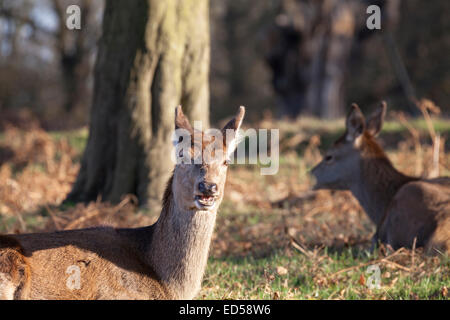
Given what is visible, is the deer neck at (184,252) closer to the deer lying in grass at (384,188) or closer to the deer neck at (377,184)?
the deer lying in grass at (384,188)

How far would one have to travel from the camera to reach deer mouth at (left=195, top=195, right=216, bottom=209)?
4.07m

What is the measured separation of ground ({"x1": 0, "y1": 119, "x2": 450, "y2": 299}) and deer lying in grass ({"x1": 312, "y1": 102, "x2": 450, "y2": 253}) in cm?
23

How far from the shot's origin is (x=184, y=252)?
4324 millimetres

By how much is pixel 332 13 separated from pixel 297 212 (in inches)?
525

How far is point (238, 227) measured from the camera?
7.60 m

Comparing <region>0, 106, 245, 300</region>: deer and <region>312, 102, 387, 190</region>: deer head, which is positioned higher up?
<region>312, 102, 387, 190</region>: deer head

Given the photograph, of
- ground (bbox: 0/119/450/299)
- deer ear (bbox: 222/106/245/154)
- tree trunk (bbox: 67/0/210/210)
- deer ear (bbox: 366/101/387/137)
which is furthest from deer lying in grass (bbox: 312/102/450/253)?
deer ear (bbox: 222/106/245/154)

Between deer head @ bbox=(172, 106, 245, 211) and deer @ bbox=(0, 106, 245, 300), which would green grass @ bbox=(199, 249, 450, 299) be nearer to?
deer @ bbox=(0, 106, 245, 300)

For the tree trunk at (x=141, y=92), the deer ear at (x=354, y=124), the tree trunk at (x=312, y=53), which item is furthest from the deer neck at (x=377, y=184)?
the tree trunk at (x=312, y=53)

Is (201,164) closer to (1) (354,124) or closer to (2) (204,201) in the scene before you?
(2) (204,201)

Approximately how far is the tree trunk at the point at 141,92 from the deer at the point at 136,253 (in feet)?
11.0

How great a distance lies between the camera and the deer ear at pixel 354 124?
705cm

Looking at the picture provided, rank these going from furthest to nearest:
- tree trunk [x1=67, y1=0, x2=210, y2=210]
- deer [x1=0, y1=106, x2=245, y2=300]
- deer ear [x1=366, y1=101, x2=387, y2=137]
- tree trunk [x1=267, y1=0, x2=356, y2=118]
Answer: tree trunk [x1=267, y1=0, x2=356, y2=118] → tree trunk [x1=67, y1=0, x2=210, y2=210] → deer ear [x1=366, y1=101, x2=387, y2=137] → deer [x1=0, y1=106, x2=245, y2=300]
